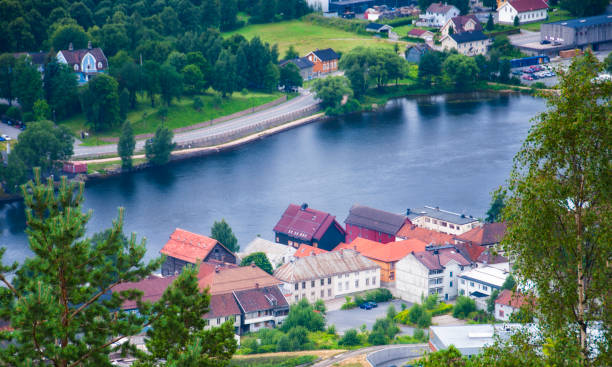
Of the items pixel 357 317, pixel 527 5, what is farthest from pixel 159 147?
pixel 527 5

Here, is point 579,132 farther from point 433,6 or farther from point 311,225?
point 433,6

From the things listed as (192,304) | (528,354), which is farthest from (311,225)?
(528,354)

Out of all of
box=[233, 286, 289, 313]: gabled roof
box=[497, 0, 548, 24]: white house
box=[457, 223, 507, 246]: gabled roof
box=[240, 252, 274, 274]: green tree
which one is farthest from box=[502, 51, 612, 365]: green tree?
box=[497, 0, 548, 24]: white house

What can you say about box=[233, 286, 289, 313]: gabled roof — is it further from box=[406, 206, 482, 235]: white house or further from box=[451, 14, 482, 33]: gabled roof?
box=[451, 14, 482, 33]: gabled roof

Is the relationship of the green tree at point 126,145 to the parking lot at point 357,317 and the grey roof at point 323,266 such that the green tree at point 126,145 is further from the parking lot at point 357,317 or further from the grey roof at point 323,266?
the parking lot at point 357,317

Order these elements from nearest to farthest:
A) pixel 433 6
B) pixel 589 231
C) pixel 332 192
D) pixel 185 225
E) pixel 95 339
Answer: pixel 589 231
pixel 95 339
pixel 185 225
pixel 332 192
pixel 433 6

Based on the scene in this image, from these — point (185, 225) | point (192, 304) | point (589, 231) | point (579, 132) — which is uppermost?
point (579, 132)

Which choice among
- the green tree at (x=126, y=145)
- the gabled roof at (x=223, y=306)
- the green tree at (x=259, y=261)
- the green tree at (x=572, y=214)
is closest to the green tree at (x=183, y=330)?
the green tree at (x=572, y=214)
